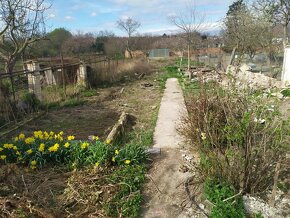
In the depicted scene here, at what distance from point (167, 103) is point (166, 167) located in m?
5.36

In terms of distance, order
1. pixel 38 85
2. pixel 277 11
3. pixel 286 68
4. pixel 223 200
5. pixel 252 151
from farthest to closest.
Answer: pixel 277 11
pixel 286 68
pixel 38 85
pixel 252 151
pixel 223 200

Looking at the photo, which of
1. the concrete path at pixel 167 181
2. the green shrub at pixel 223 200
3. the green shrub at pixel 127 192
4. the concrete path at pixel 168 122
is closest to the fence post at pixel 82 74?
the concrete path at pixel 168 122

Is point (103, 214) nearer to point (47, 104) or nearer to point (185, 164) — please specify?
point (185, 164)

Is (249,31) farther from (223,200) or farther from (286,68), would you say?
(223,200)

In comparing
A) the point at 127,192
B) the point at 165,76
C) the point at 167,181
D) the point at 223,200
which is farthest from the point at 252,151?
the point at 165,76

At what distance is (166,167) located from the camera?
13.8ft

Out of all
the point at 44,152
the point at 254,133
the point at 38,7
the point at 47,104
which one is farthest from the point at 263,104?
the point at 38,7

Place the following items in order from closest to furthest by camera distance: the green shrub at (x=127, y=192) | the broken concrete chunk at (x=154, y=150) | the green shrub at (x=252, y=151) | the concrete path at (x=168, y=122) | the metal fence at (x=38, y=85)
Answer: the green shrub at (x=127, y=192) < the green shrub at (x=252, y=151) < the broken concrete chunk at (x=154, y=150) < the concrete path at (x=168, y=122) < the metal fence at (x=38, y=85)

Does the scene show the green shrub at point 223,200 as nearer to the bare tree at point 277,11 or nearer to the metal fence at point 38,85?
the metal fence at point 38,85

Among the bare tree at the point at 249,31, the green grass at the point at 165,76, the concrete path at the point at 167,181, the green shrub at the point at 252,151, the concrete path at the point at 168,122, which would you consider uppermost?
the bare tree at the point at 249,31

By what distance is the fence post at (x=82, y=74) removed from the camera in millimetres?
13266

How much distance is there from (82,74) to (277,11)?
12.5 meters

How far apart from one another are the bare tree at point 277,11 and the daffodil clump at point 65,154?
14788 mm

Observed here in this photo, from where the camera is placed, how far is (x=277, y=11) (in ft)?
53.1
